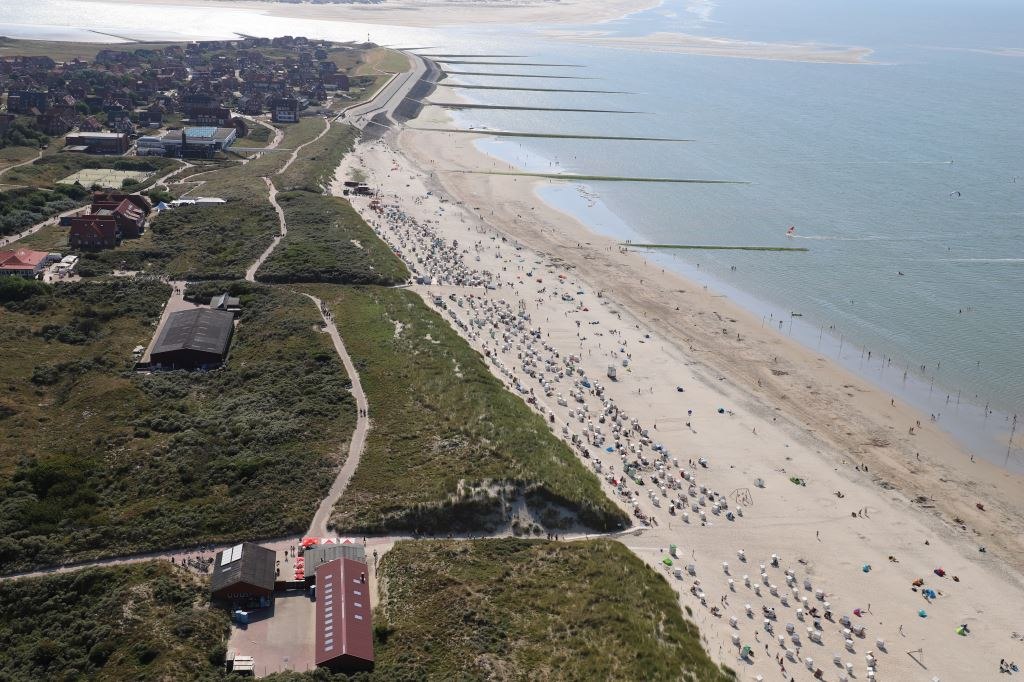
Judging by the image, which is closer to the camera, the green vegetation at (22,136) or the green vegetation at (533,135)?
the green vegetation at (22,136)

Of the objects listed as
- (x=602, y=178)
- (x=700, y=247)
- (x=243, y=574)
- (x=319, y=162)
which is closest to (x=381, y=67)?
(x=319, y=162)

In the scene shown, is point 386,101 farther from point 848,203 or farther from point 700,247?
point 848,203

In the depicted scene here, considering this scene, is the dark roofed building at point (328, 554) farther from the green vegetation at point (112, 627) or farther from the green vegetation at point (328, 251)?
the green vegetation at point (328, 251)

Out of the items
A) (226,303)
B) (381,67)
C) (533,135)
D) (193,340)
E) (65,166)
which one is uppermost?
(381,67)

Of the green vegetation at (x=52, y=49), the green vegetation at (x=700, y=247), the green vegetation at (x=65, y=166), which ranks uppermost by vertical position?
the green vegetation at (x=52, y=49)

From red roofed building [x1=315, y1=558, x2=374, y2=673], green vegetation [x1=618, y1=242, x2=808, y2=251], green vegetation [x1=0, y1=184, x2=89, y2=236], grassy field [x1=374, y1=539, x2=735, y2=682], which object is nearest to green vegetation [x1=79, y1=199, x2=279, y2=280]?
green vegetation [x1=0, y1=184, x2=89, y2=236]

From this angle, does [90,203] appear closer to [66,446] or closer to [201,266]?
[201,266]

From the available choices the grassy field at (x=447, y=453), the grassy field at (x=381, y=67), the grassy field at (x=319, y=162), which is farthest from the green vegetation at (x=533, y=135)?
the grassy field at (x=447, y=453)

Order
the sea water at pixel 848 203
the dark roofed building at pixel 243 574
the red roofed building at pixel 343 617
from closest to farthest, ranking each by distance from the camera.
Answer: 1. the red roofed building at pixel 343 617
2. the dark roofed building at pixel 243 574
3. the sea water at pixel 848 203
